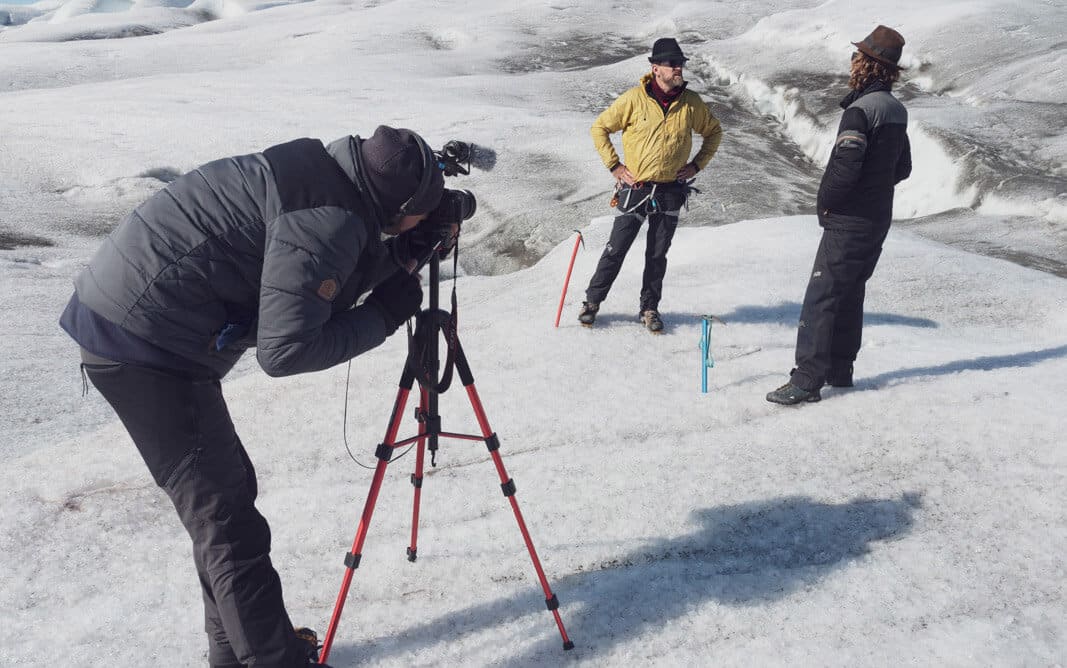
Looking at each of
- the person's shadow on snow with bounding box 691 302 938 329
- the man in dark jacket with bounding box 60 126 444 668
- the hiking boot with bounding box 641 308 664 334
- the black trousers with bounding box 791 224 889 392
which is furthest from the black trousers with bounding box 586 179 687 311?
A: the man in dark jacket with bounding box 60 126 444 668

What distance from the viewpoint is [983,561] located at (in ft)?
13.4

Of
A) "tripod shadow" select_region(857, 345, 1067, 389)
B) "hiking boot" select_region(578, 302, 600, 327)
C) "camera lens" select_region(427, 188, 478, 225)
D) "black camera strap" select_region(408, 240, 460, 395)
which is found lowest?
"tripod shadow" select_region(857, 345, 1067, 389)

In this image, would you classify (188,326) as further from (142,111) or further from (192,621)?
(142,111)

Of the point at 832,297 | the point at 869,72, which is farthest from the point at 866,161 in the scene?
the point at 832,297

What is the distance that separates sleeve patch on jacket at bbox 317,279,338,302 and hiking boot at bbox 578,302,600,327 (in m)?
4.52

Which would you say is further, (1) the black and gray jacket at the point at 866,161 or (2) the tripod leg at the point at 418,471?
(1) the black and gray jacket at the point at 866,161

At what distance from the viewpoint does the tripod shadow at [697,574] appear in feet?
12.3

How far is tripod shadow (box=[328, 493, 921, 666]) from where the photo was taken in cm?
375

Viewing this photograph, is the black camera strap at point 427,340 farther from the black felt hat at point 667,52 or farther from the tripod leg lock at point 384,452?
the black felt hat at point 667,52

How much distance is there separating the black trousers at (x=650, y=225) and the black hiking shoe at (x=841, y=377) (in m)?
1.75

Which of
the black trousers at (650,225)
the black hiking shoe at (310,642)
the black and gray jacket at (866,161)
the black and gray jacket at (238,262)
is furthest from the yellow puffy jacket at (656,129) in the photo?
the black hiking shoe at (310,642)

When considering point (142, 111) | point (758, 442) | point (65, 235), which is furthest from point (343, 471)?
point (142, 111)

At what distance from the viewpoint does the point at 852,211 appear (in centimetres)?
545

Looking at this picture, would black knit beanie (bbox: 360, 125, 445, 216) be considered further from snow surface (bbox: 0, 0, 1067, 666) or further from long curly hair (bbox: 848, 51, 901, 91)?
long curly hair (bbox: 848, 51, 901, 91)
